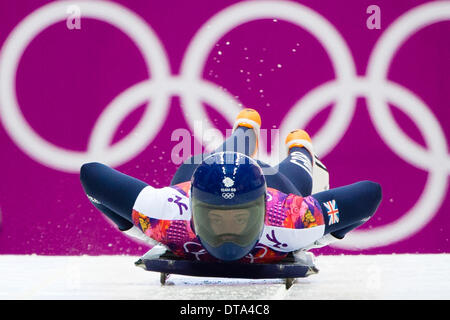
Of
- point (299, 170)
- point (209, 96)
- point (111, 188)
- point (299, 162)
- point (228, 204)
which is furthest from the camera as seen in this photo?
point (209, 96)

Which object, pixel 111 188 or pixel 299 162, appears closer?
pixel 111 188

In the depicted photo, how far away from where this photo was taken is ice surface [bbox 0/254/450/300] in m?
4.58

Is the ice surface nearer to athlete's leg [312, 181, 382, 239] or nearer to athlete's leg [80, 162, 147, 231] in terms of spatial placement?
athlete's leg [312, 181, 382, 239]

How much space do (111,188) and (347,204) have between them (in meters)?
1.52

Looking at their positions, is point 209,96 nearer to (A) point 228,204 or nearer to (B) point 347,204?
(B) point 347,204

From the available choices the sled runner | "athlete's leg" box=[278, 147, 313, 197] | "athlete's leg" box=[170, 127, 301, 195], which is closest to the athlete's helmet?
the sled runner

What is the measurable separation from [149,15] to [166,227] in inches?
132

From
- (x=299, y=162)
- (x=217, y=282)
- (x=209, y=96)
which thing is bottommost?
(x=217, y=282)

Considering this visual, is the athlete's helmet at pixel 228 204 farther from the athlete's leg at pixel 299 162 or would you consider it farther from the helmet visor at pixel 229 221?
the athlete's leg at pixel 299 162

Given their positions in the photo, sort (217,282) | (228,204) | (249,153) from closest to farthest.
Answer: (228,204)
(217,282)
(249,153)

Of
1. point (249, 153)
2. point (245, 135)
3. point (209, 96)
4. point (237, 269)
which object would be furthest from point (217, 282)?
point (209, 96)

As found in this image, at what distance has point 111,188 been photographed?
4598 mm

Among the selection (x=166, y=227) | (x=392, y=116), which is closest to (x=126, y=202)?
(x=166, y=227)
